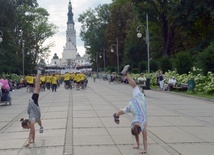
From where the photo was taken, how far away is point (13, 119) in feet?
53.5

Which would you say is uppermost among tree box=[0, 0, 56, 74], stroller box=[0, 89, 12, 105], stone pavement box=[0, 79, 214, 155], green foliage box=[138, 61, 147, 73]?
tree box=[0, 0, 56, 74]

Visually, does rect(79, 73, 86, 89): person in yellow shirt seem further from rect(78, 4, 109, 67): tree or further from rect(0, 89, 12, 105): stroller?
rect(78, 4, 109, 67): tree

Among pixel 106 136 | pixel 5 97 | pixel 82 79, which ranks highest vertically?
pixel 82 79

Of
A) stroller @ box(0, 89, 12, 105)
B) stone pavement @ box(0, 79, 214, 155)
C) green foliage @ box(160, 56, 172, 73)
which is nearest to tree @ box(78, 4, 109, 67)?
green foliage @ box(160, 56, 172, 73)

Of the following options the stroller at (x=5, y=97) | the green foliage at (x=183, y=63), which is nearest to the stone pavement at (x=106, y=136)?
the stroller at (x=5, y=97)

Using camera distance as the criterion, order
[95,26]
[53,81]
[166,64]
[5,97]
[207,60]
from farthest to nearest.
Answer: [95,26], [166,64], [53,81], [207,60], [5,97]

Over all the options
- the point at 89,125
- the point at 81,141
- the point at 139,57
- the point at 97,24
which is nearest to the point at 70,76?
the point at 139,57

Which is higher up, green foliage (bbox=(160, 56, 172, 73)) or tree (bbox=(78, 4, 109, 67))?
tree (bbox=(78, 4, 109, 67))

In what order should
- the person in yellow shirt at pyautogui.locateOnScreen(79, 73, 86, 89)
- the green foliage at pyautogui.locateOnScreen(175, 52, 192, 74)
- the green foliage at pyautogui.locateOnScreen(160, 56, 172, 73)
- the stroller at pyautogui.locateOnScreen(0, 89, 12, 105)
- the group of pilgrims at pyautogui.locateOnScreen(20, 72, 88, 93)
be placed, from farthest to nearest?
the green foliage at pyautogui.locateOnScreen(160, 56, 172, 73)
the person in yellow shirt at pyautogui.locateOnScreen(79, 73, 86, 89)
the group of pilgrims at pyautogui.locateOnScreen(20, 72, 88, 93)
the green foliage at pyautogui.locateOnScreen(175, 52, 192, 74)
the stroller at pyautogui.locateOnScreen(0, 89, 12, 105)

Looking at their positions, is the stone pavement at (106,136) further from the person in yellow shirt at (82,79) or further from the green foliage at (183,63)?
the person in yellow shirt at (82,79)

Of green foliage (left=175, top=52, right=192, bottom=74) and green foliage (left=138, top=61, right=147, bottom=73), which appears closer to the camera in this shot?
green foliage (left=175, top=52, right=192, bottom=74)

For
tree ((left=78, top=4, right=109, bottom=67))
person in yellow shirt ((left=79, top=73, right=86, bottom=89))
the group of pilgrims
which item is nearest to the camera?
the group of pilgrims

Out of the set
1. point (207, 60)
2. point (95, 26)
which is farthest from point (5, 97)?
point (95, 26)

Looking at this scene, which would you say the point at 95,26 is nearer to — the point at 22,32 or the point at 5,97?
the point at 22,32
